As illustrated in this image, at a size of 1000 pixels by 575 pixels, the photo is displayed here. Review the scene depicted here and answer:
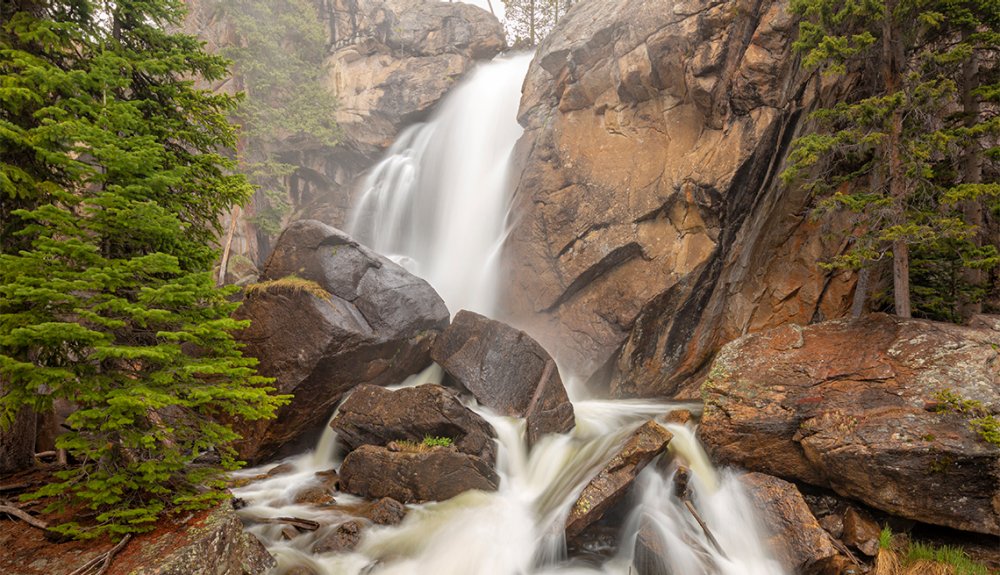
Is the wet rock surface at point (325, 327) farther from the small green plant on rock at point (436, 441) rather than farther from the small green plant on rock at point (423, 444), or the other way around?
the small green plant on rock at point (436, 441)

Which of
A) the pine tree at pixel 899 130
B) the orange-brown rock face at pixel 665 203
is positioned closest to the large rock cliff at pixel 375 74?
the orange-brown rock face at pixel 665 203

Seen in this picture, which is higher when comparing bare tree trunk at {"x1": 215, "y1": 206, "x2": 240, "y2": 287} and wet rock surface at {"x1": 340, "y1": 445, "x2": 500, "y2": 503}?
bare tree trunk at {"x1": 215, "y1": 206, "x2": 240, "y2": 287}

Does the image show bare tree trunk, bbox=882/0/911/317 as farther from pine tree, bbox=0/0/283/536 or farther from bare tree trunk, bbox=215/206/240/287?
bare tree trunk, bbox=215/206/240/287

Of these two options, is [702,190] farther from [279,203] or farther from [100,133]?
[279,203]

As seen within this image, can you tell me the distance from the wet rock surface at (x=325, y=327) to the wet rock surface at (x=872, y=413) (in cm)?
727

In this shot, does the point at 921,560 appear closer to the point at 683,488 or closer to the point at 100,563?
the point at 683,488

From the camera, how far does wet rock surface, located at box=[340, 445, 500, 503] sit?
8.12 m

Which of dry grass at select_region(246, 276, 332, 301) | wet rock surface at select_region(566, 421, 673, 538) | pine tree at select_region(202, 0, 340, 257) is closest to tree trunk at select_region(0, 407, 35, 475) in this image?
dry grass at select_region(246, 276, 332, 301)

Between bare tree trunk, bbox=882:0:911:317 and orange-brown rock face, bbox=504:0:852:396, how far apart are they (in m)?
2.29

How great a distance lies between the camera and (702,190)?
39.3ft

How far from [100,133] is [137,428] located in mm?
3212

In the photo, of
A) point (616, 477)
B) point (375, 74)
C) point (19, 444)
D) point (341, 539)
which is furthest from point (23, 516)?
point (375, 74)

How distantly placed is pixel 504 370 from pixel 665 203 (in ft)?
22.4

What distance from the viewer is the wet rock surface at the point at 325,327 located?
982 cm
